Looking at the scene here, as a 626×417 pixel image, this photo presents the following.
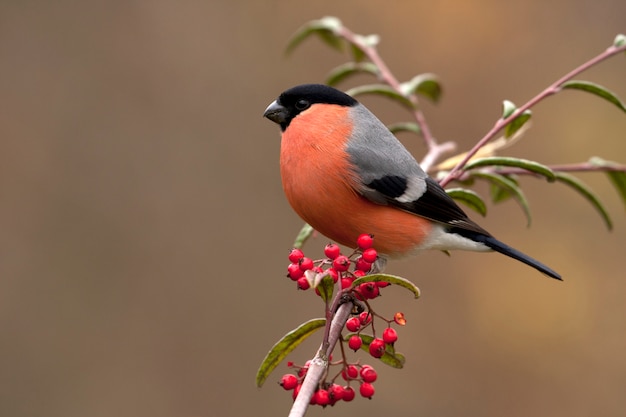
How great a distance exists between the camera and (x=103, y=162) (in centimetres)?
518

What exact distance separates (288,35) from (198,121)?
33.8 inches

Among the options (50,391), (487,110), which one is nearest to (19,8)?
(50,391)

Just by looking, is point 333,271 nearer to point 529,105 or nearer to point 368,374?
point 368,374

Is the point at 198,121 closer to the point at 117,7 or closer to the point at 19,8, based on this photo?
the point at 117,7

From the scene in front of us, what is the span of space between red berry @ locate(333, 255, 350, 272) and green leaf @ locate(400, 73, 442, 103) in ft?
4.41

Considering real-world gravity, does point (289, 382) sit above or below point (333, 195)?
below

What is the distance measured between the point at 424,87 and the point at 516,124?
0.77m

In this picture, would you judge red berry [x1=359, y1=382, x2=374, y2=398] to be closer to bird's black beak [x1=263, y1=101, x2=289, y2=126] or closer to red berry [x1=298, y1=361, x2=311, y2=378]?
red berry [x1=298, y1=361, x2=311, y2=378]

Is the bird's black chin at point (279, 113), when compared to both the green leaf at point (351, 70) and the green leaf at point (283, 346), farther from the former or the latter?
the green leaf at point (283, 346)

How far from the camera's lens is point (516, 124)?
2.57m

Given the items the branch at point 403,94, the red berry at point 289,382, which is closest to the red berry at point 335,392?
the red berry at point 289,382

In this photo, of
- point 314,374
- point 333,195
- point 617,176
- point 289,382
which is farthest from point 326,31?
point 314,374

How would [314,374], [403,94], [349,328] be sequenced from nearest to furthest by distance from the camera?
1. [314,374]
2. [349,328]
3. [403,94]

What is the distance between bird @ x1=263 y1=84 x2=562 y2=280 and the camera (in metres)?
2.57
